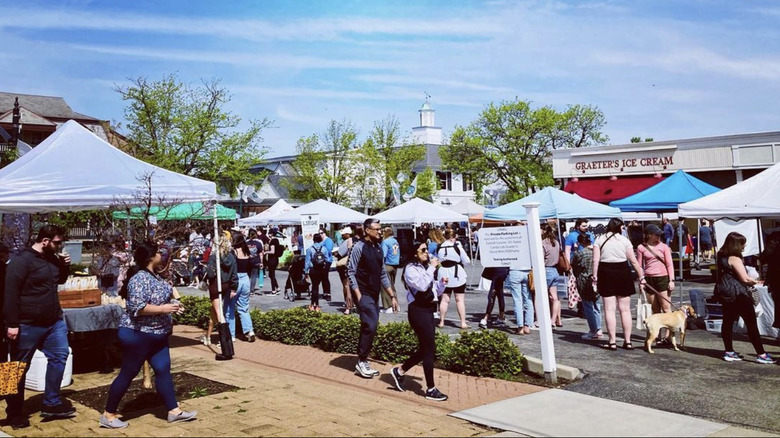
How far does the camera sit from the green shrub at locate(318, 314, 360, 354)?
9.50 m

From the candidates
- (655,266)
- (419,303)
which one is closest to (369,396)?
(419,303)

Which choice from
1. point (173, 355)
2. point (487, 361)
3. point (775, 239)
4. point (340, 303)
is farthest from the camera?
point (340, 303)

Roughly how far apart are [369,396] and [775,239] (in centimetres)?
579

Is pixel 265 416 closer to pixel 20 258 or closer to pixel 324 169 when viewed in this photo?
pixel 20 258

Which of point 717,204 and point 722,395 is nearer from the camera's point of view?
point 722,395

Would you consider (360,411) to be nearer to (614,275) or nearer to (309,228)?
(614,275)

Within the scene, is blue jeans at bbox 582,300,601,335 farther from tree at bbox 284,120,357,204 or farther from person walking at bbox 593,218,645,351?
tree at bbox 284,120,357,204

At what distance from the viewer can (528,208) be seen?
7.98m

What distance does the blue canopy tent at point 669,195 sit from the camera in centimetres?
1644

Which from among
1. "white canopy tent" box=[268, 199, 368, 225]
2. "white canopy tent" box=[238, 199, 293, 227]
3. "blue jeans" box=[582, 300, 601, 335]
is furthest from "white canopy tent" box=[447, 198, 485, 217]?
"blue jeans" box=[582, 300, 601, 335]

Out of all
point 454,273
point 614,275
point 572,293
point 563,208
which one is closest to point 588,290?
point 614,275

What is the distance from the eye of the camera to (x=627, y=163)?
1403 inches

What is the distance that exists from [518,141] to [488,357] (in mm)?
42695

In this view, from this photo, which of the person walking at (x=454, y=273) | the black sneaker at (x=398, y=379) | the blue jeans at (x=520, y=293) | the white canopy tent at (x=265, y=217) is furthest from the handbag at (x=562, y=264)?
the white canopy tent at (x=265, y=217)
